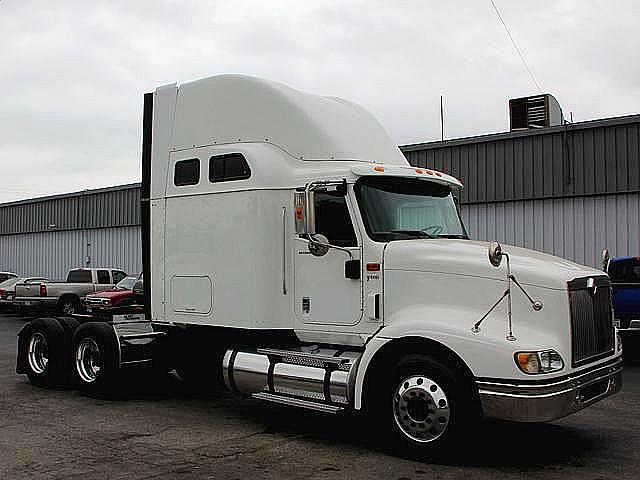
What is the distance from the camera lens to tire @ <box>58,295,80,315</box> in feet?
85.1

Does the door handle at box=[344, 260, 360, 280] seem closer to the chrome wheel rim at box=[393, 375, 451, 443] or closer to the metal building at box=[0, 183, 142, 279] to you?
the chrome wheel rim at box=[393, 375, 451, 443]

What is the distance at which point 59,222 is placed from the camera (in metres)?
36.6

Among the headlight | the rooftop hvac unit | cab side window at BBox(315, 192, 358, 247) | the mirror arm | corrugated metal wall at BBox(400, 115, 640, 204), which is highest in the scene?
the rooftop hvac unit

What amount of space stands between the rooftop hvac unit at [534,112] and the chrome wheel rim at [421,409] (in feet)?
50.9

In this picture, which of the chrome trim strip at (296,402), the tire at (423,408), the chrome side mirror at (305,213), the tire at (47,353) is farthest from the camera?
the tire at (47,353)

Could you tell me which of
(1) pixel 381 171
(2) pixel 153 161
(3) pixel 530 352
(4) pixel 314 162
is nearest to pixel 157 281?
(2) pixel 153 161

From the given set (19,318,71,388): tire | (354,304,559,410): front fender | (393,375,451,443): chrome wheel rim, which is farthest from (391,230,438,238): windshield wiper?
(19,318,71,388): tire

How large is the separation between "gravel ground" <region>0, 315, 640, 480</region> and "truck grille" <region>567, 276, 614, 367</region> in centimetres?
102

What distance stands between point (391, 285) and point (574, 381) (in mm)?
1992

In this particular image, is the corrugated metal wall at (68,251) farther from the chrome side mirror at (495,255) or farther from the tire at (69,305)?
the chrome side mirror at (495,255)

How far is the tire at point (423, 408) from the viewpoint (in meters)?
6.97

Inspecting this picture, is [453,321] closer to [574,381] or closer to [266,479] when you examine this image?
[574,381]

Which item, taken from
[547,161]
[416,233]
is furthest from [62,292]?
[416,233]

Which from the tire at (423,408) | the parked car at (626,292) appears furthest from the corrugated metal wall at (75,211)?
the tire at (423,408)
